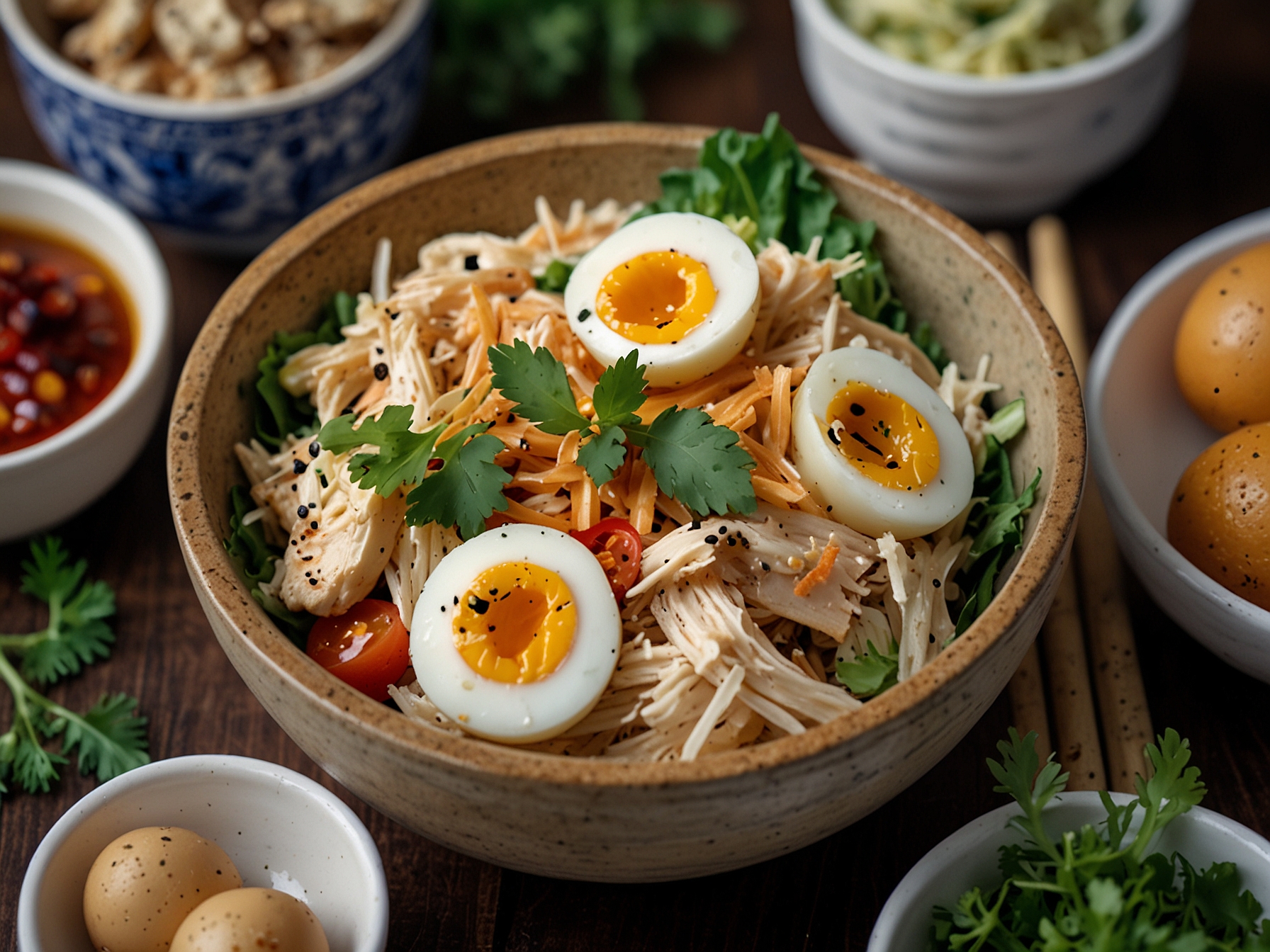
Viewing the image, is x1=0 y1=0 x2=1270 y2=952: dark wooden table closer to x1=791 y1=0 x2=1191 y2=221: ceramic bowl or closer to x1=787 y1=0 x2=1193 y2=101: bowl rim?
x1=791 y1=0 x2=1191 y2=221: ceramic bowl

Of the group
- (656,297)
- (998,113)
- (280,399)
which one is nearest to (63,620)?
(280,399)

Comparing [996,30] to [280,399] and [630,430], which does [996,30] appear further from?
[280,399]

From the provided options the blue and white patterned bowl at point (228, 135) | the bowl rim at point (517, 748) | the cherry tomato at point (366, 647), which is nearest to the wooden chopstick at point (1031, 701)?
the bowl rim at point (517, 748)

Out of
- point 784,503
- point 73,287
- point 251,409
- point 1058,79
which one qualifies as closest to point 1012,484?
point 784,503

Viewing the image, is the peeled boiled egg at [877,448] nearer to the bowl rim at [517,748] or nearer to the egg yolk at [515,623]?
the bowl rim at [517,748]

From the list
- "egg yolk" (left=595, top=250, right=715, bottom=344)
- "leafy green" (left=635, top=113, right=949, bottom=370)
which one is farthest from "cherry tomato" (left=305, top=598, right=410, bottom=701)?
"leafy green" (left=635, top=113, right=949, bottom=370)

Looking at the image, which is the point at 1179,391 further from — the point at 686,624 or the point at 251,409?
the point at 251,409
